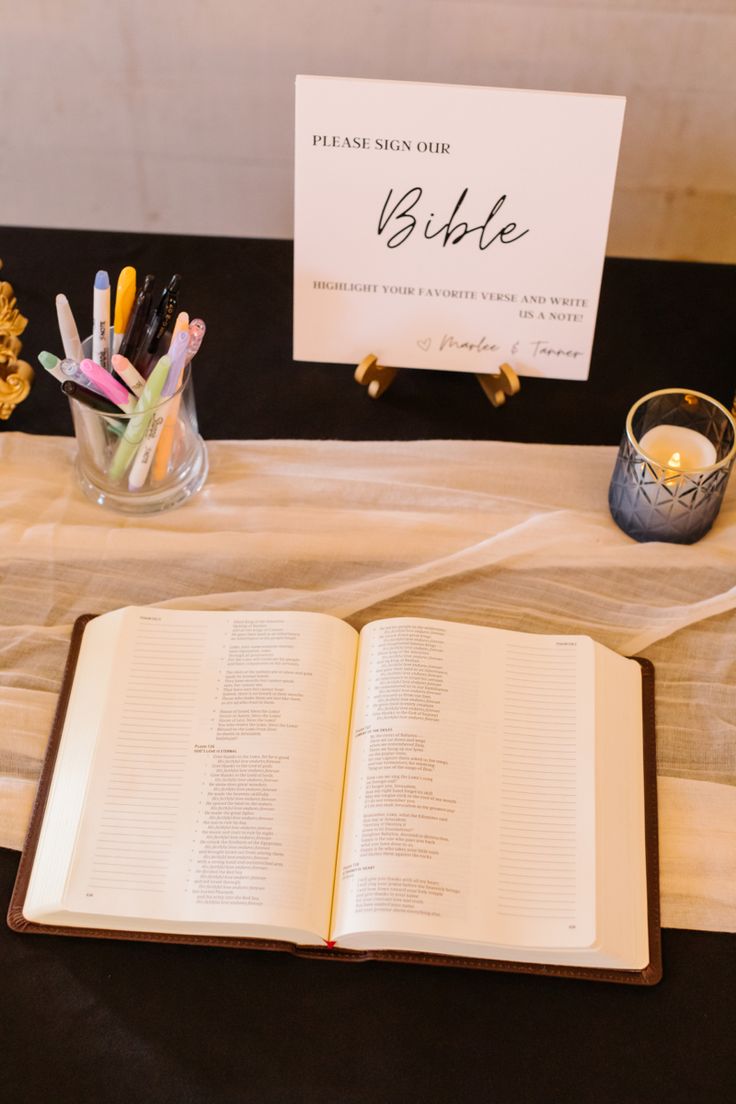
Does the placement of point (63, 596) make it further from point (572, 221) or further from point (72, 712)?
point (572, 221)

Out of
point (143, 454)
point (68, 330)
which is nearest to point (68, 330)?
point (68, 330)

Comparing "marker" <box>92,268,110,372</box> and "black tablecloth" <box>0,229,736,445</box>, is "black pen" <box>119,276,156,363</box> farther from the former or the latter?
"black tablecloth" <box>0,229,736,445</box>

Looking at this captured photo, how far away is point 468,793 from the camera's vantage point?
0.72 metres

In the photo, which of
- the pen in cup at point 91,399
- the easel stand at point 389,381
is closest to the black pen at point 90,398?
the pen in cup at point 91,399

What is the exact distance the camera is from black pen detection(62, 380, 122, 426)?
0.78 meters

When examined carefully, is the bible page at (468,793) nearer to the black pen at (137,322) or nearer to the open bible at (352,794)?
the open bible at (352,794)

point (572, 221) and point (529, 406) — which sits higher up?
point (572, 221)

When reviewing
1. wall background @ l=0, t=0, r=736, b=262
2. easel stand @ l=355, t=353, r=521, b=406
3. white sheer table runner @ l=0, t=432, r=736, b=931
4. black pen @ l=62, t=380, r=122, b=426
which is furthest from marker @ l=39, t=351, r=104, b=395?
wall background @ l=0, t=0, r=736, b=262

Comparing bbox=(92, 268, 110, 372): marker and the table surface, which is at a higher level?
bbox=(92, 268, 110, 372): marker

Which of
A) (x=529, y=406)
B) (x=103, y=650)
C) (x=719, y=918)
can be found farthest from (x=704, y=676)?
(x=103, y=650)

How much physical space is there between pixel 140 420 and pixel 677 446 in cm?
41

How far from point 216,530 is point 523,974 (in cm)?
40

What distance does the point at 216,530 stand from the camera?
877mm

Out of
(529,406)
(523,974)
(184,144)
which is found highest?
(184,144)
